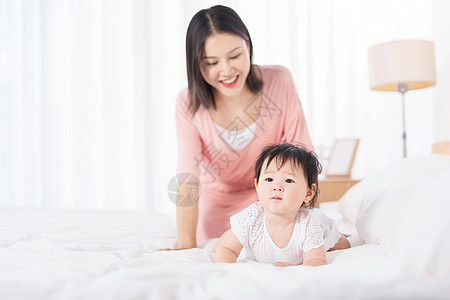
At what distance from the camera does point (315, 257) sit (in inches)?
35.9

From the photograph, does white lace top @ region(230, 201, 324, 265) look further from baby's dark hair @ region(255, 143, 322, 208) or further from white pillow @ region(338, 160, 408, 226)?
white pillow @ region(338, 160, 408, 226)

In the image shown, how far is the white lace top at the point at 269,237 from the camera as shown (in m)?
0.96

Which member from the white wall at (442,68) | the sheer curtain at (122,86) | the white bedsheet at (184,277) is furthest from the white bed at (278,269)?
the sheer curtain at (122,86)

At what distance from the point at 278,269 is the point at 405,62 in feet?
6.44

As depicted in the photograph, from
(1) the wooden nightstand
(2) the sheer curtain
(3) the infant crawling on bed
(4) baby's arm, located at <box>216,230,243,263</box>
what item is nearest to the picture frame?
(1) the wooden nightstand

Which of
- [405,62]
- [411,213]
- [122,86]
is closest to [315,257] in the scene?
[411,213]

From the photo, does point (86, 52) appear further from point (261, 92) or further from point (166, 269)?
point (166, 269)

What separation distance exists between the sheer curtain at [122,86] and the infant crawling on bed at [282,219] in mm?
2352

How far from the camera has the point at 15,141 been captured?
329 cm

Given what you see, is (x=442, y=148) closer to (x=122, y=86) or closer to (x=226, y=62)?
(x=226, y=62)

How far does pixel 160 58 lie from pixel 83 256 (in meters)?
2.68

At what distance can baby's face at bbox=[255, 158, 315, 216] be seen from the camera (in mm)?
954

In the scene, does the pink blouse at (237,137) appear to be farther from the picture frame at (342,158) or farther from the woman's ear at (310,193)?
the picture frame at (342,158)

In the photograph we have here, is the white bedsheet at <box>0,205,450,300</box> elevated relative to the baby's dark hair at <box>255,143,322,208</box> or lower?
lower
